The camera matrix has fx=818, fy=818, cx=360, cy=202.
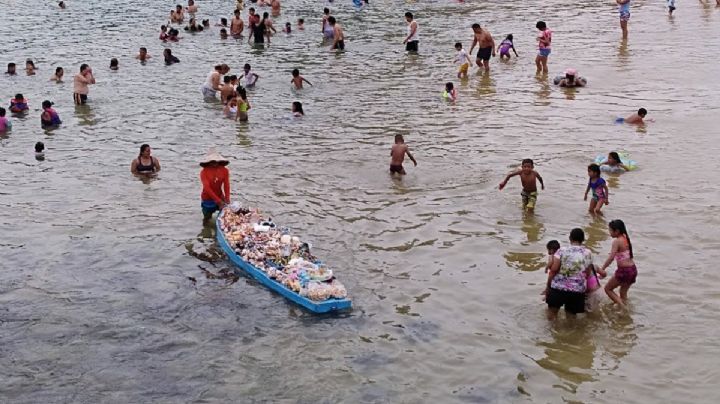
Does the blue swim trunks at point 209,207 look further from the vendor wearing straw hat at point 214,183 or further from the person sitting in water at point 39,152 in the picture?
the person sitting in water at point 39,152

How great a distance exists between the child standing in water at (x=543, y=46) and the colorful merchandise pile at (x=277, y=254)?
1432 centimetres

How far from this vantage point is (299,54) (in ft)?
107

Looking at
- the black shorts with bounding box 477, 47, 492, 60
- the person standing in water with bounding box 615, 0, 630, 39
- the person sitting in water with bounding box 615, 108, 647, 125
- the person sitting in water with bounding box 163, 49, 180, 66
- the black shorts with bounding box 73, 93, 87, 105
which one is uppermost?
the person standing in water with bounding box 615, 0, 630, 39

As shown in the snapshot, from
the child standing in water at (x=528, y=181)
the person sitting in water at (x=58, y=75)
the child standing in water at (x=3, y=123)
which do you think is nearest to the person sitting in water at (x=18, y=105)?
the child standing in water at (x=3, y=123)

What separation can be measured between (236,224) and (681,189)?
9.00 meters

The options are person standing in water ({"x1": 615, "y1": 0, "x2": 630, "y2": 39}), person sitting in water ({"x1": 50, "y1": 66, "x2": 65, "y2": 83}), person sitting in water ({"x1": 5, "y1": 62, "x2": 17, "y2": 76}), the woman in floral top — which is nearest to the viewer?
the woman in floral top

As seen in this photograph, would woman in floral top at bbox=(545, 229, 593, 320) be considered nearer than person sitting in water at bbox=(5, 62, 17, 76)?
Yes

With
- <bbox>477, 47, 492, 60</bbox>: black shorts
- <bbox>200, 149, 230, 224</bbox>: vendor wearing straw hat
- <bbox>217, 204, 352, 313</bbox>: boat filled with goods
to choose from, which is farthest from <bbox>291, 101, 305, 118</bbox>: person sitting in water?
<bbox>477, 47, 492, 60</bbox>: black shorts

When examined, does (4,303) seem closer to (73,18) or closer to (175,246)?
(175,246)

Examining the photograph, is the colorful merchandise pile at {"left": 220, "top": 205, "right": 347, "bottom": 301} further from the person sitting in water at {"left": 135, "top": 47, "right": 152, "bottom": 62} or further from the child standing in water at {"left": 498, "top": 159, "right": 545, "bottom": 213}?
the person sitting in water at {"left": 135, "top": 47, "right": 152, "bottom": 62}

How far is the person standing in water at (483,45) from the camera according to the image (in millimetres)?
27297

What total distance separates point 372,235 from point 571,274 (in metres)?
4.64

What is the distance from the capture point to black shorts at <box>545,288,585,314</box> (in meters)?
11.6

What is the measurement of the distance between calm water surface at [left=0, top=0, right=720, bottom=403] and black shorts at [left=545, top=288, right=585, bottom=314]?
0.23 m
